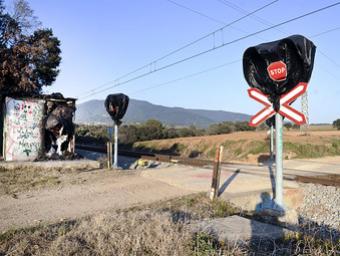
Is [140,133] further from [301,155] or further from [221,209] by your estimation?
[221,209]

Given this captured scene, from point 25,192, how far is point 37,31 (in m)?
9.89

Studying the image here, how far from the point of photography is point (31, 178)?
12922 mm

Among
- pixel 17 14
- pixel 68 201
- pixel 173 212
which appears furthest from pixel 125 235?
pixel 17 14

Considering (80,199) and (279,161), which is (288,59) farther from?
(80,199)

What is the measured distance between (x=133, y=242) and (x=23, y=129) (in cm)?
1198

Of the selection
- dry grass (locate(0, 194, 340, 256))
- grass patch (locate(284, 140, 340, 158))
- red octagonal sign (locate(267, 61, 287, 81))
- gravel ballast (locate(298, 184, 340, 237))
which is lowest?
gravel ballast (locate(298, 184, 340, 237))

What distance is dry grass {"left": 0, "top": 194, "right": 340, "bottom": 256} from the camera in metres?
4.88

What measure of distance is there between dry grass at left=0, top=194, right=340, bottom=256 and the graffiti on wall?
997 cm

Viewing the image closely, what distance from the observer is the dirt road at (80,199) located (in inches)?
310

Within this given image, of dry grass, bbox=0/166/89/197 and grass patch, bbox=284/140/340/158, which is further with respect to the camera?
grass patch, bbox=284/140/340/158

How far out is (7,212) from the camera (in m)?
8.23

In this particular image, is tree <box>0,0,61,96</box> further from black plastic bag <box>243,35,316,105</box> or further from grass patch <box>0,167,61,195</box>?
black plastic bag <box>243,35,316,105</box>

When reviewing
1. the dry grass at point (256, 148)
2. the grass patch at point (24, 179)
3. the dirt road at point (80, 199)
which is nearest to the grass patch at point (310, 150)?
the dry grass at point (256, 148)

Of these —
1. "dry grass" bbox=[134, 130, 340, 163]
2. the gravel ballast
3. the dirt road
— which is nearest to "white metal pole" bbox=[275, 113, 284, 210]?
the gravel ballast
